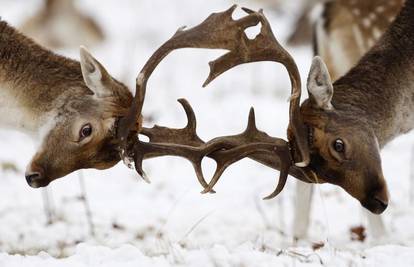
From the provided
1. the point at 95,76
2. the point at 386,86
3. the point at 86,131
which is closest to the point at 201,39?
the point at 95,76

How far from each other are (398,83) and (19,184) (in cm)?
364

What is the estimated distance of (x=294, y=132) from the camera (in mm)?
4734

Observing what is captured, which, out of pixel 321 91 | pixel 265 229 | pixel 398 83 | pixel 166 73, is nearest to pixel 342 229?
pixel 265 229

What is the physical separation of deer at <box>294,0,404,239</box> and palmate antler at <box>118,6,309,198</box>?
94.9 inches

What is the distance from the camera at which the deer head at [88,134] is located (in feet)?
16.2

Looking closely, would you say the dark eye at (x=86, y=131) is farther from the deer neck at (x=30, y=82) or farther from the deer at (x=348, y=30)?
the deer at (x=348, y=30)

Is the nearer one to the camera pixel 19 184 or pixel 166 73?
pixel 19 184

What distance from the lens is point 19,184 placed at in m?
7.48

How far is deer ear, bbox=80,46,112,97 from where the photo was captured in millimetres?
4938

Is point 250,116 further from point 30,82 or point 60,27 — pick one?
point 60,27

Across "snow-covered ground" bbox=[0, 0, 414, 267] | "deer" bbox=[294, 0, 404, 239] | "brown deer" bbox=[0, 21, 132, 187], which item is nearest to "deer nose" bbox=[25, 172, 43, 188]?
"brown deer" bbox=[0, 21, 132, 187]

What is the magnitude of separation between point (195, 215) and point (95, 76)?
2166 millimetres

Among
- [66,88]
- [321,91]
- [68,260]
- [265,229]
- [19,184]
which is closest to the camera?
[68,260]

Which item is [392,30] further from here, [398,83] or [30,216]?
[30,216]
